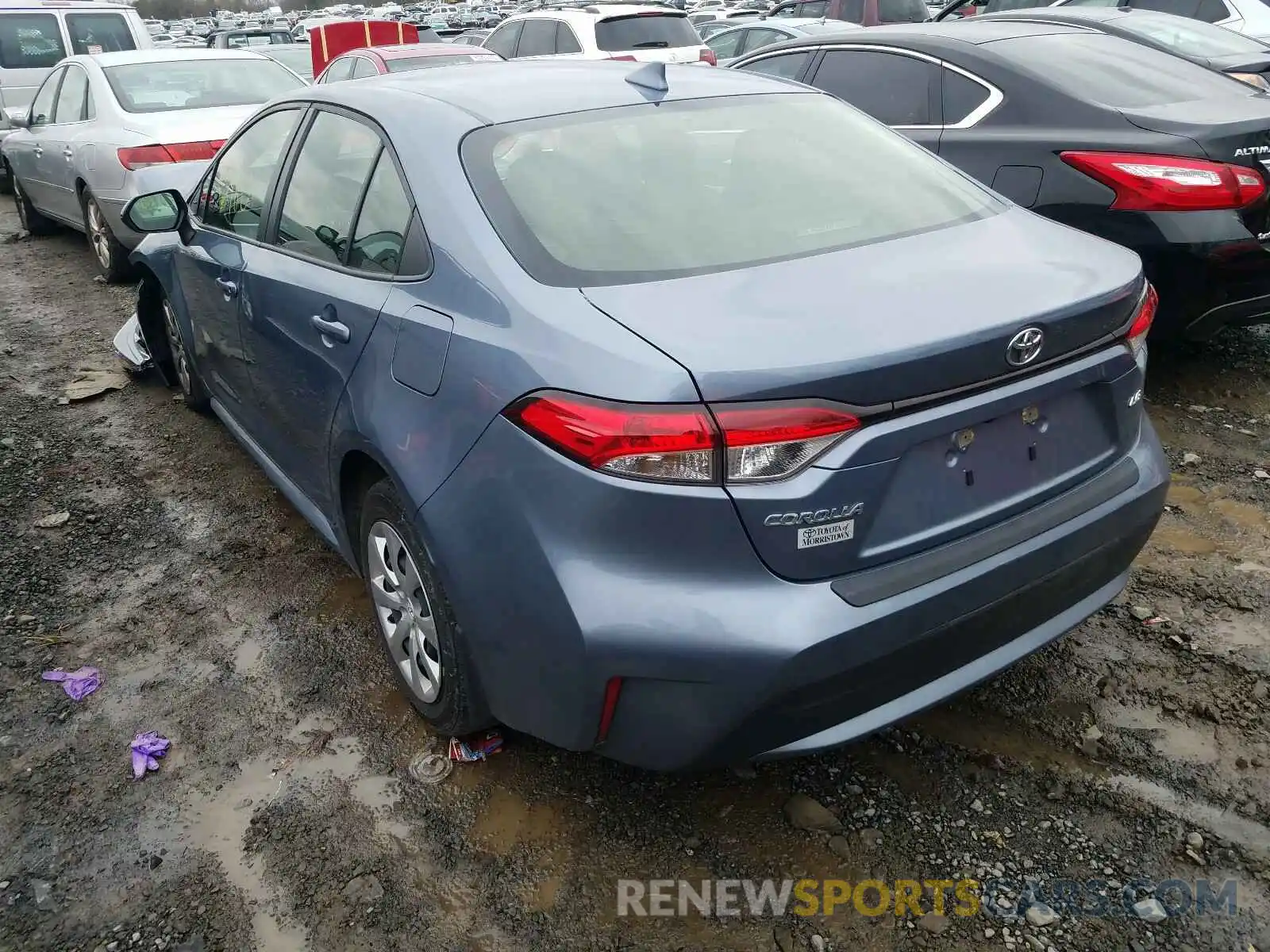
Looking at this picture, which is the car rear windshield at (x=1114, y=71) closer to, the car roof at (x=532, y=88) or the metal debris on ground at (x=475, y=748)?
the car roof at (x=532, y=88)

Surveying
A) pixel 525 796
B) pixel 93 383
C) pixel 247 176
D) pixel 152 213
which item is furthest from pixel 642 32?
pixel 525 796

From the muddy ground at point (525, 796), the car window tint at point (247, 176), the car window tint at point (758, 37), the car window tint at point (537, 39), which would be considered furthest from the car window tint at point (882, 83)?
the car window tint at point (758, 37)

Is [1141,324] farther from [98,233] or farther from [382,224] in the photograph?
[98,233]

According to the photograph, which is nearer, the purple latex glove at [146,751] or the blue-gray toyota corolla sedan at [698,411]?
the blue-gray toyota corolla sedan at [698,411]

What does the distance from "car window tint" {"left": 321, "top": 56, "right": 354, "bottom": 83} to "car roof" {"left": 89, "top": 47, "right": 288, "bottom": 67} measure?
9.78 ft

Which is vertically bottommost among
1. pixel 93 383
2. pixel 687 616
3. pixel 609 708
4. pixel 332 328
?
pixel 93 383

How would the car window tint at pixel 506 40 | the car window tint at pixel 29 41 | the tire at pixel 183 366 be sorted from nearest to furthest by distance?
the tire at pixel 183 366, the car window tint at pixel 29 41, the car window tint at pixel 506 40

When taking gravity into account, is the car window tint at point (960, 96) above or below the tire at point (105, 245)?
above

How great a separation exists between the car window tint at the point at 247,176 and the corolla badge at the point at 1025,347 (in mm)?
2459

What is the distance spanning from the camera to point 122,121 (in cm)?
717

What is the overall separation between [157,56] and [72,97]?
0.84 m

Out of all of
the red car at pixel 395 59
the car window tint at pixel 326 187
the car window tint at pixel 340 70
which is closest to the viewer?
the car window tint at pixel 326 187

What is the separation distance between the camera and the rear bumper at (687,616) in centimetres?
189

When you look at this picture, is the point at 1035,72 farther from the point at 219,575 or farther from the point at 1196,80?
the point at 219,575
